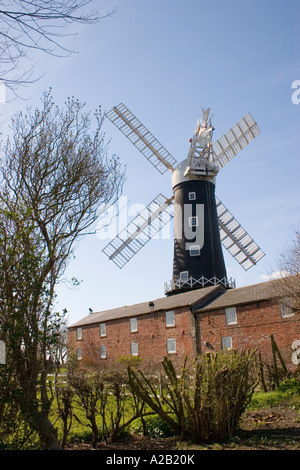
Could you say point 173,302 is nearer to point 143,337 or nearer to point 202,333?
point 202,333

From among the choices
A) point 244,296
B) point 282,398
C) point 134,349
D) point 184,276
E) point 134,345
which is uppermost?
point 184,276

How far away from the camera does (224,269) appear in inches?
1187

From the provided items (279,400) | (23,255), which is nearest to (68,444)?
(23,255)

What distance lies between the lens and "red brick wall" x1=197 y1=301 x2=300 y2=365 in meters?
21.0

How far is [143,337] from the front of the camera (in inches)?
1180

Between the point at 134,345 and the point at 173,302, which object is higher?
the point at 173,302

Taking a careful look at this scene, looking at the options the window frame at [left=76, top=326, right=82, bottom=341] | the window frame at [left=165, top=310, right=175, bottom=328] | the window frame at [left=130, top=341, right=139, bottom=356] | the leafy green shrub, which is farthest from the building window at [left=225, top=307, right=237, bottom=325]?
the window frame at [left=76, top=326, right=82, bottom=341]

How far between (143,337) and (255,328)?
9911mm

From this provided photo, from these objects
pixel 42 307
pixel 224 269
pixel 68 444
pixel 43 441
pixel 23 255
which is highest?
pixel 224 269

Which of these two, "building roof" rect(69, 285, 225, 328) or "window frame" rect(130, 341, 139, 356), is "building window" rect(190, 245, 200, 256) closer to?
"building roof" rect(69, 285, 225, 328)

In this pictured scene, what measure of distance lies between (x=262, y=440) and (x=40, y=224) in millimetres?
5720

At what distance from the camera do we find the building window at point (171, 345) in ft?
89.5

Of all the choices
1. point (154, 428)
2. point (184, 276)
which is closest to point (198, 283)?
point (184, 276)
